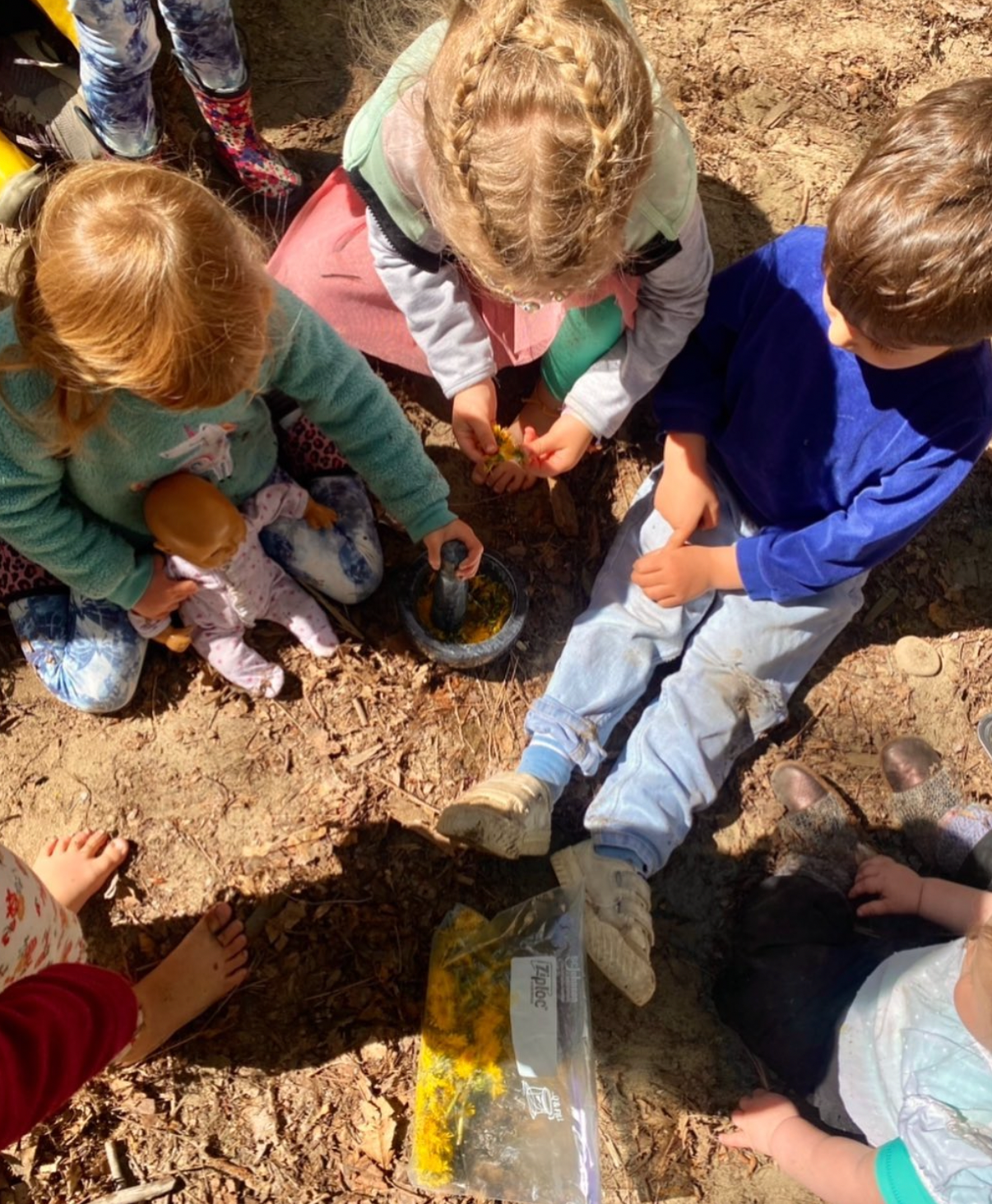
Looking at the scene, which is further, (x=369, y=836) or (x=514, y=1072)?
(x=369, y=836)

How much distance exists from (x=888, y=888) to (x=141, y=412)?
188 centimetres

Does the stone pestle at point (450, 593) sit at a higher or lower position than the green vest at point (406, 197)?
lower

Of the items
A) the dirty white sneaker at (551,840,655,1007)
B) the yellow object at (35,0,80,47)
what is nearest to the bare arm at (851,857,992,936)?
the dirty white sneaker at (551,840,655,1007)

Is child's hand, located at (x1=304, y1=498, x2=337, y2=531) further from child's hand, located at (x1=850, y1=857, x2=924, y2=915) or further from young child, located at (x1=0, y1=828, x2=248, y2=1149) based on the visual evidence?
child's hand, located at (x1=850, y1=857, x2=924, y2=915)

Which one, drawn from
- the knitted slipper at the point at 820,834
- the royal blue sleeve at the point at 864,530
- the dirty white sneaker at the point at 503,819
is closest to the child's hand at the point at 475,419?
the royal blue sleeve at the point at 864,530

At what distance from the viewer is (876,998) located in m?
1.84

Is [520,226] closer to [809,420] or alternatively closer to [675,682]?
[809,420]

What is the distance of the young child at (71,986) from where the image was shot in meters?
1.32

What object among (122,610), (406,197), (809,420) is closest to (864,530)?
(809,420)

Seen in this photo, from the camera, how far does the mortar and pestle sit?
2152mm

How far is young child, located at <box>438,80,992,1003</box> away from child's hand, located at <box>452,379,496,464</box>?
0.40m

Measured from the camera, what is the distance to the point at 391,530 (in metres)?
2.41

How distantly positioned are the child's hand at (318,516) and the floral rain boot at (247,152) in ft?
3.28

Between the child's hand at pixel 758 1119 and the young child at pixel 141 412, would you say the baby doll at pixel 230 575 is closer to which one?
the young child at pixel 141 412
